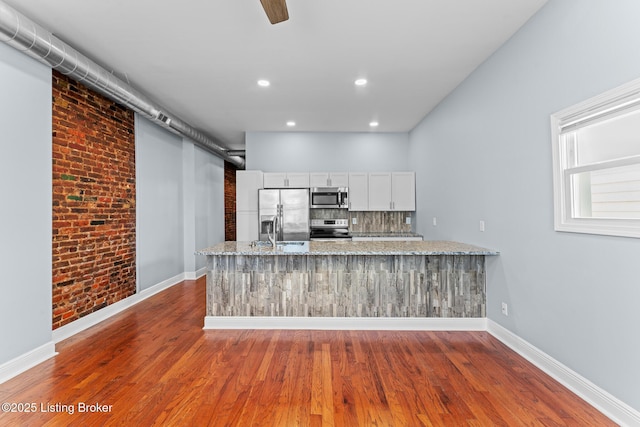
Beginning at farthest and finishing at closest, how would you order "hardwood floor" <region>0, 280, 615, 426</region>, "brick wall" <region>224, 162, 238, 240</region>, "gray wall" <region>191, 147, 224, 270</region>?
"brick wall" <region>224, 162, 238, 240</region>, "gray wall" <region>191, 147, 224, 270</region>, "hardwood floor" <region>0, 280, 615, 426</region>

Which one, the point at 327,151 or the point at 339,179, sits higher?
the point at 327,151

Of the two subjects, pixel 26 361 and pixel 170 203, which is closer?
pixel 26 361

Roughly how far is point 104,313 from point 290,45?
3773 millimetres

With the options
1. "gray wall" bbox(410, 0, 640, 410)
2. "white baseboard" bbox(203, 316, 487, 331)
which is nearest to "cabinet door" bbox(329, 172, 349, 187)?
"gray wall" bbox(410, 0, 640, 410)

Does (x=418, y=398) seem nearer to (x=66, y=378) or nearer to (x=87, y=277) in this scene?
(x=66, y=378)

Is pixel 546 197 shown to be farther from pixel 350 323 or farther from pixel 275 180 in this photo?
pixel 275 180

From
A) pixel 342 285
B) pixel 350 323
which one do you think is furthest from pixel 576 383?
pixel 342 285

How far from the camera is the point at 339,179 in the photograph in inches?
233

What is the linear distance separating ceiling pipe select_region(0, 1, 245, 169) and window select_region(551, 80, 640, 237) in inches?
161

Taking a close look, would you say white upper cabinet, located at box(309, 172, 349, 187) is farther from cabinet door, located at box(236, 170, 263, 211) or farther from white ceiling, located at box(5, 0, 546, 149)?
white ceiling, located at box(5, 0, 546, 149)

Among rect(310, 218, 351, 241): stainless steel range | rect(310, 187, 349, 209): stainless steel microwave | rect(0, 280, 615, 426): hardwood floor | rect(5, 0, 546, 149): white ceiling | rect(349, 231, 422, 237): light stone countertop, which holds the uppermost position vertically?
rect(5, 0, 546, 149): white ceiling

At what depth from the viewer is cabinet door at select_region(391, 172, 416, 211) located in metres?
5.93

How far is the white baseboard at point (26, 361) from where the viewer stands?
2.47 m

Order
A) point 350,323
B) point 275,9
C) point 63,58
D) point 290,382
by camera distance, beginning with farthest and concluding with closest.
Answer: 1. point 350,323
2. point 63,58
3. point 290,382
4. point 275,9
